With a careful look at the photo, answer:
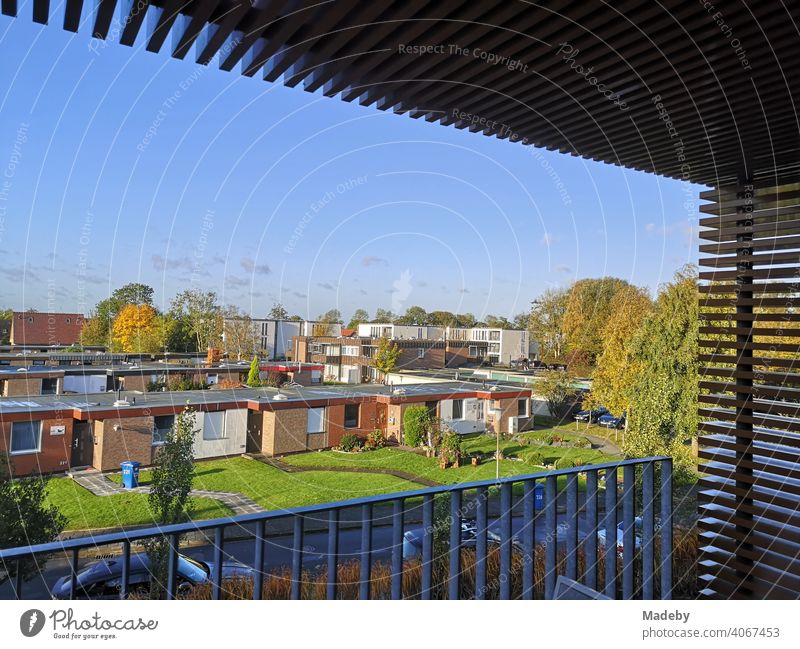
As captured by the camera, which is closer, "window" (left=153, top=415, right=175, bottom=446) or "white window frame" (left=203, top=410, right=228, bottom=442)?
"window" (left=153, top=415, right=175, bottom=446)

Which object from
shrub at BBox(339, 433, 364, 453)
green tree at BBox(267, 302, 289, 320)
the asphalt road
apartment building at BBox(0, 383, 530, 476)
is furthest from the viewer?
shrub at BBox(339, 433, 364, 453)

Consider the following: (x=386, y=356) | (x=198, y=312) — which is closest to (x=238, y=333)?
(x=198, y=312)

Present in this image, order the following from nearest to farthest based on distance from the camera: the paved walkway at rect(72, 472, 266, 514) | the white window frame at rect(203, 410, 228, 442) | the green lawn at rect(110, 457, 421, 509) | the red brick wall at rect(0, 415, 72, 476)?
the paved walkway at rect(72, 472, 266, 514)
the green lawn at rect(110, 457, 421, 509)
the red brick wall at rect(0, 415, 72, 476)
the white window frame at rect(203, 410, 228, 442)

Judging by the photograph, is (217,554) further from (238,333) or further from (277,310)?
(238,333)

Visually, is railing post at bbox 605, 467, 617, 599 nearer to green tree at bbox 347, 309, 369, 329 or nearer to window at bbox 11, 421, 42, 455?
window at bbox 11, 421, 42, 455

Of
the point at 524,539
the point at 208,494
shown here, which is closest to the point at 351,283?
the point at 524,539

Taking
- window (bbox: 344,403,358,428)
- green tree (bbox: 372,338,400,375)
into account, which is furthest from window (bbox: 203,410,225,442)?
green tree (bbox: 372,338,400,375)

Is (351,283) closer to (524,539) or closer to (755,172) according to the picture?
(755,172)
